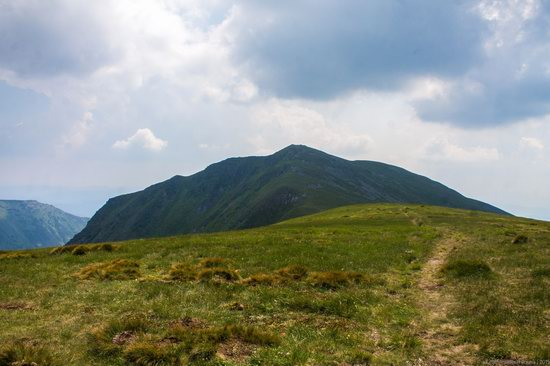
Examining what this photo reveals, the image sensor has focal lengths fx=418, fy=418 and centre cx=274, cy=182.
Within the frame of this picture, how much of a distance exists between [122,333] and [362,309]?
11.1 meters

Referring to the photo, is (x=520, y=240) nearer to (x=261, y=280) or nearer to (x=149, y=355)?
(x=261, y=280)

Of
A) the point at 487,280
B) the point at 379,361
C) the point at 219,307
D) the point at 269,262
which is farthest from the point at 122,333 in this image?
the point at 487,280

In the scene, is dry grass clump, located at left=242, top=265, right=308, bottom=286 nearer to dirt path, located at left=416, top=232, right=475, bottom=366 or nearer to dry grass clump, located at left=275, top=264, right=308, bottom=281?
dry grass clump, located at left=275, top=264, right=308, bottom=281

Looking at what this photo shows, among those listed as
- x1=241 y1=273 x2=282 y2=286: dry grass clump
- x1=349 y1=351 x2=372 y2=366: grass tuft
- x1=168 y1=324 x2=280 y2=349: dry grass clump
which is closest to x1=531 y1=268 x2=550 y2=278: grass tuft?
x1=241 y1=273 x2=282 y2=286: dry grass clump

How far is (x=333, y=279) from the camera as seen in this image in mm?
25922

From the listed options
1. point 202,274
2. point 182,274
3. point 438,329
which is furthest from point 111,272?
point 438,329

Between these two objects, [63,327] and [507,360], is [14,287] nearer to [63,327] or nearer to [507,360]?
[63,327]

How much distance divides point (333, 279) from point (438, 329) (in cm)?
888

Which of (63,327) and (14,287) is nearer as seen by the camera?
(63,327)

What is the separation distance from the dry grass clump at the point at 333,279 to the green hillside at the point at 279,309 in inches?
3.5

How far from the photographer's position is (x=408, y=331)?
17.3 metres

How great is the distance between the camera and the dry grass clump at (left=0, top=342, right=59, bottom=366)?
1310 centimetres

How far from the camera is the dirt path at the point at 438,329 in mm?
14422

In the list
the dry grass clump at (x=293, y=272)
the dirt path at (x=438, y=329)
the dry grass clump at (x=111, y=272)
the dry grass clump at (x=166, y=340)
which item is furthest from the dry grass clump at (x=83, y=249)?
the dirt path at (x=438, y=329)
